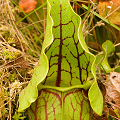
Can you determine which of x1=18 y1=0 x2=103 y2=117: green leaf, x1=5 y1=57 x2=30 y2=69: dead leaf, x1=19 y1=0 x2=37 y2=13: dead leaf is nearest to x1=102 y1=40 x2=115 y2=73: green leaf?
x1=18 y1=0 x2=103 y2=117: green leaf

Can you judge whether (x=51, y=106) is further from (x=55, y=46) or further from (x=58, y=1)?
(x=58, y=1)

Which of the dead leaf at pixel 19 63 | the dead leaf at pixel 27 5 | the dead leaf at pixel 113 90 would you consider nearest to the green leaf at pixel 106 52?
the dead leaf at pixel 113 90

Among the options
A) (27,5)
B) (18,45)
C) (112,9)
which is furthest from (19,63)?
(112,9)

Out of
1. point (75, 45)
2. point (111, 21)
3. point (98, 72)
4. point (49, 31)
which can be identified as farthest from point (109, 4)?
point (49, 31)

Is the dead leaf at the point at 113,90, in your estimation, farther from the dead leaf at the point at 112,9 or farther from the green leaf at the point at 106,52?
the dead leaf at the point at 112,9

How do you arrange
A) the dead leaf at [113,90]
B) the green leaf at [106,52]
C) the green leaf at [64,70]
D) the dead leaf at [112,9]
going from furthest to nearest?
the dead leaf at [112,9] → the green leaf at [106,52] → the dead leaf at [113,90] → the green leaf at [64,70]

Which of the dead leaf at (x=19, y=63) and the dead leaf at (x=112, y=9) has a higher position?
the dead leaf at (x=112, y=9)

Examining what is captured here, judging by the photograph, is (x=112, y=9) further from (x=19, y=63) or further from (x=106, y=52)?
(x=19, y=63)
